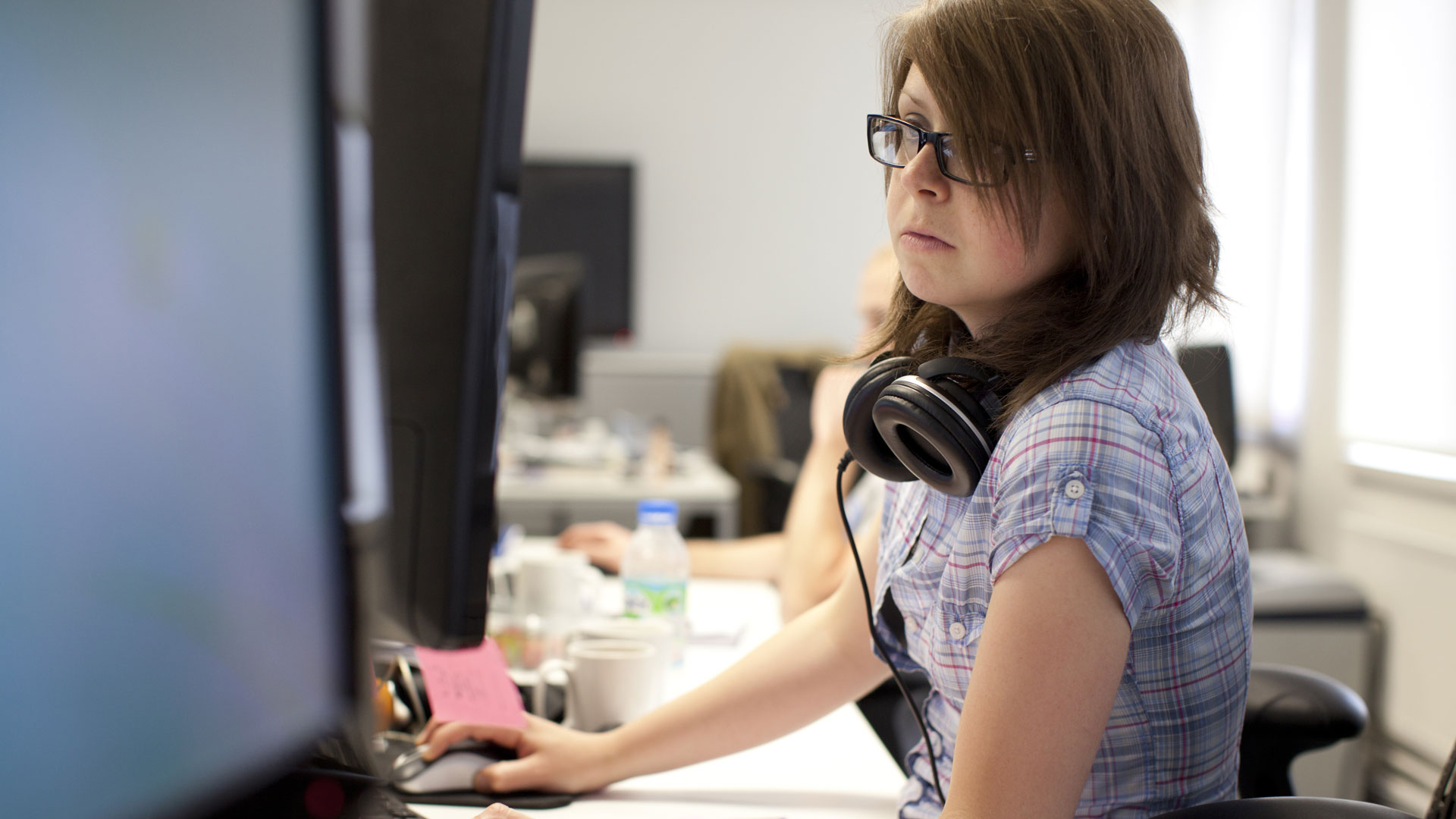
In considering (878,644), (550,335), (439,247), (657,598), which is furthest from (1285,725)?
(550,335)

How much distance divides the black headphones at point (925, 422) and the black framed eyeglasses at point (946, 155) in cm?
12

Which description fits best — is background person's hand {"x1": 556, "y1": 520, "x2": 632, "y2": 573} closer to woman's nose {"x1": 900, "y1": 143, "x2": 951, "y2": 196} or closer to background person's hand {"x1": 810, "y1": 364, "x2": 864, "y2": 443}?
background person's hand {"x1": 810, "y1": 364, "x2": 864, "y2": 443}

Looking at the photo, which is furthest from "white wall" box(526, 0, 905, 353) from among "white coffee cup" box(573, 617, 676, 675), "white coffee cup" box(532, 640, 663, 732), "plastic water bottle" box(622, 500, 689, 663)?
"white coffee cup" box(532, 640, 663, 732)

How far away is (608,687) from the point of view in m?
0.98

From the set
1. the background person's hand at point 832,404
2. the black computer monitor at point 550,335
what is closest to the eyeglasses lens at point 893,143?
the background person's hand at point 832,404

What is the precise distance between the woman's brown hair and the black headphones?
0.07 feet

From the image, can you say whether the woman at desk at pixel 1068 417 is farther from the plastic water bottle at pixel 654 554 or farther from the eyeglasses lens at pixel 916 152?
the plastic water bottle at pixel 654 554

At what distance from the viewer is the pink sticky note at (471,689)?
0.89 meters

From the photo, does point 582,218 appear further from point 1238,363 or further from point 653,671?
point 653,671

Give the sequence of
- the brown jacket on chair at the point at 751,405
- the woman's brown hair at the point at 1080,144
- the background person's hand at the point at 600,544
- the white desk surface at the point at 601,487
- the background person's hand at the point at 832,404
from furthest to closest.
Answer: the brown jacket on chair at the point at 751,405, the white desk surface at the point at 601,487, the background person's hand at the point at 600,544, the background person's hand at the point at 832,404, the woman's brown hair at the point at 1080,144

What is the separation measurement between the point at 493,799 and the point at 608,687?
17 cm

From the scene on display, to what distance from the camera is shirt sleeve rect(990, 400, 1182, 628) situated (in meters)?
0.59

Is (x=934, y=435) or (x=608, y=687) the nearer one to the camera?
(x=934, y=435)

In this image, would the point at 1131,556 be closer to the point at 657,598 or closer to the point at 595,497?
the point at 657,598
